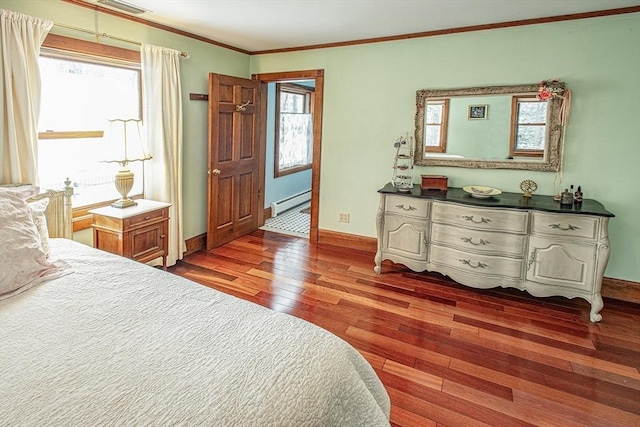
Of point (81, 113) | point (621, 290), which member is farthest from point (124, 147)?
point (621, 290)

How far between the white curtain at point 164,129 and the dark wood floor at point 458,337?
538 mm

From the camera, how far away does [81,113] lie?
3.20m

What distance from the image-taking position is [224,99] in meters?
4.32

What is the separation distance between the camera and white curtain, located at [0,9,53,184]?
8.32ft

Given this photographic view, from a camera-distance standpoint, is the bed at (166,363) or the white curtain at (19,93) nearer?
the bed at (166,363)

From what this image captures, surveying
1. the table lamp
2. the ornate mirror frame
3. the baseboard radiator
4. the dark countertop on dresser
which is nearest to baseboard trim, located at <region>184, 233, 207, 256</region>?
the table lamp

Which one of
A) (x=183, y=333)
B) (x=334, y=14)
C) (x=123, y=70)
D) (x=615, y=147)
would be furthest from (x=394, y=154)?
(x=183, y=333)

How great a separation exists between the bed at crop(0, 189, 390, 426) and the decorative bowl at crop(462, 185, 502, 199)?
2394mm

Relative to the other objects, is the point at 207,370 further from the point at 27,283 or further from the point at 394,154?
the point at 394,154

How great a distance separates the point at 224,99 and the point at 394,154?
1.95 m

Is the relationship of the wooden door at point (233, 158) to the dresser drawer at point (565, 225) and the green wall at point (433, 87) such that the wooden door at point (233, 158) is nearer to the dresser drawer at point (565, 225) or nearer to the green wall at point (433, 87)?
the green wall at point (433, 87)

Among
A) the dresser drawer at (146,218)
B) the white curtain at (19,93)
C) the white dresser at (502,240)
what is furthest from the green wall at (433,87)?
the dresser drawer at (146,218)

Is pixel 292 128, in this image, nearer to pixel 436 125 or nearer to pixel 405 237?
pixel 436 125

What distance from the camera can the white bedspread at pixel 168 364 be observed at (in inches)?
40.9
